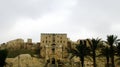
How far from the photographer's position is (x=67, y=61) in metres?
109

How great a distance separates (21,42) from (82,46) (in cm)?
6519

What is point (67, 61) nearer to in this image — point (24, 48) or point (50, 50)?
point (50, 50)

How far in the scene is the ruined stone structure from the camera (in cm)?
11550

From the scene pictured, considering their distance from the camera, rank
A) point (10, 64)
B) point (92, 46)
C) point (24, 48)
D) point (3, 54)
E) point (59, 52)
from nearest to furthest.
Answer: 1. point (92, 46)
2. point (3, 54)
3. point (10, 64)
4. point (59, 52)
5. point (24, 48)

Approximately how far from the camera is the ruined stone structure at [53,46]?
379 ft

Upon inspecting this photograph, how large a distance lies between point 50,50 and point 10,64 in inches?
648

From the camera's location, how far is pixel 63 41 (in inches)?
4715

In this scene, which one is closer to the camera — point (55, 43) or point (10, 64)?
point (10, 64)

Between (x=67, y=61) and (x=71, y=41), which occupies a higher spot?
(x=71, y=41)

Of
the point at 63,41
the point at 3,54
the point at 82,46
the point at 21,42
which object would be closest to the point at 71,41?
the point at 63,41

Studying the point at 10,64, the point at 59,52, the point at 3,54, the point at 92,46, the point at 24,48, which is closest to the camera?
the point at 92,46

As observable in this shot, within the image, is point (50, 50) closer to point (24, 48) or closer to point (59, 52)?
point (59, 52)

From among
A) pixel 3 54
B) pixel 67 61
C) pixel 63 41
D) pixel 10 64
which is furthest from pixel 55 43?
pixel 3 54

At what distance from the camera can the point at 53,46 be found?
11788 centimetres
